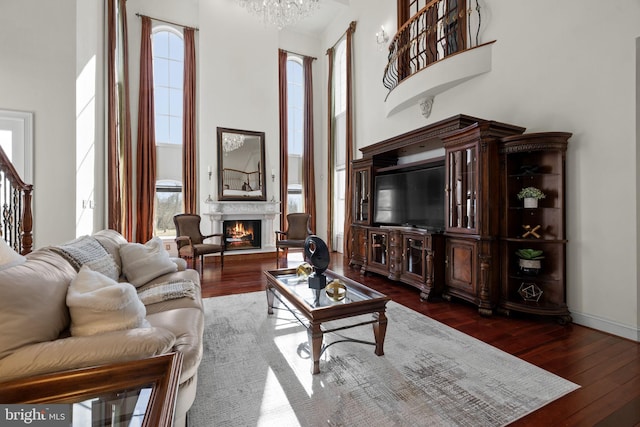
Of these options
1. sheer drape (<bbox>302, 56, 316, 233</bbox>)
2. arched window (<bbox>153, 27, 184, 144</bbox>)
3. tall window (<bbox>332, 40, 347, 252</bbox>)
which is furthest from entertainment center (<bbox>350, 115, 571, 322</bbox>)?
arched window (<bbox>153, 27, 184, 144</bbox>)

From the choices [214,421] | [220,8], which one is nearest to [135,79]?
[220,8]

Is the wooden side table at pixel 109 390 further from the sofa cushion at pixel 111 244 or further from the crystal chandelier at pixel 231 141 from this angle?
the crystal chandelier at pixel 231 141

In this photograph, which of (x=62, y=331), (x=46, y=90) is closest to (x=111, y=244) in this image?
(x=62, y=331)

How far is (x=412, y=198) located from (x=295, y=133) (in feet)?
14.0

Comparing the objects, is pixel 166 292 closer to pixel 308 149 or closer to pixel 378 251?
pixel 378 251

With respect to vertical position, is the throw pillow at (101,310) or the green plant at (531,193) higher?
the green plant at (531,193)

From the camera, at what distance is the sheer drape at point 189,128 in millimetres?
6137

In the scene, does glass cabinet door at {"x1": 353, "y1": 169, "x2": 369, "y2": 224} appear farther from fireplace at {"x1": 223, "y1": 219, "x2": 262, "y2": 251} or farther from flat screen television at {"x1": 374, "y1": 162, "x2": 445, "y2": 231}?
fireplace at {"x1": 223, "y1": 219, "x2": 262, "y2": 251}

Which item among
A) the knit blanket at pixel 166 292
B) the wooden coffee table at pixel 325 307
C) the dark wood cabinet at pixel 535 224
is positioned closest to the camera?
the wooden coffee table at pixel 325 307

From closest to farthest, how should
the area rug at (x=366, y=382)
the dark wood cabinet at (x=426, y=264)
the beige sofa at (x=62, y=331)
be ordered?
the beige sofa at (x=62, y=331)
the area rug at (x=366, y=382)
the dark wood cabinet at (x=426, y=264)

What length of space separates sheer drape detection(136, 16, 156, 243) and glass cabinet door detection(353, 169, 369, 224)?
416cm

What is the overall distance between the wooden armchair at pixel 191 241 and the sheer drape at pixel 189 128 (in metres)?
1.00

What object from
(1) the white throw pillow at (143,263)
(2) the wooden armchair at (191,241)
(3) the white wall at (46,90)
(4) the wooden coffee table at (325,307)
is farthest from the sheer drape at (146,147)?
(4) the wooden coffee table at (325,307)

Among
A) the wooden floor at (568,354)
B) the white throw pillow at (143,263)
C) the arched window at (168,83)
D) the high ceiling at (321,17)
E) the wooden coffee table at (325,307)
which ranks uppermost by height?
the high ceiling at (321,17)
